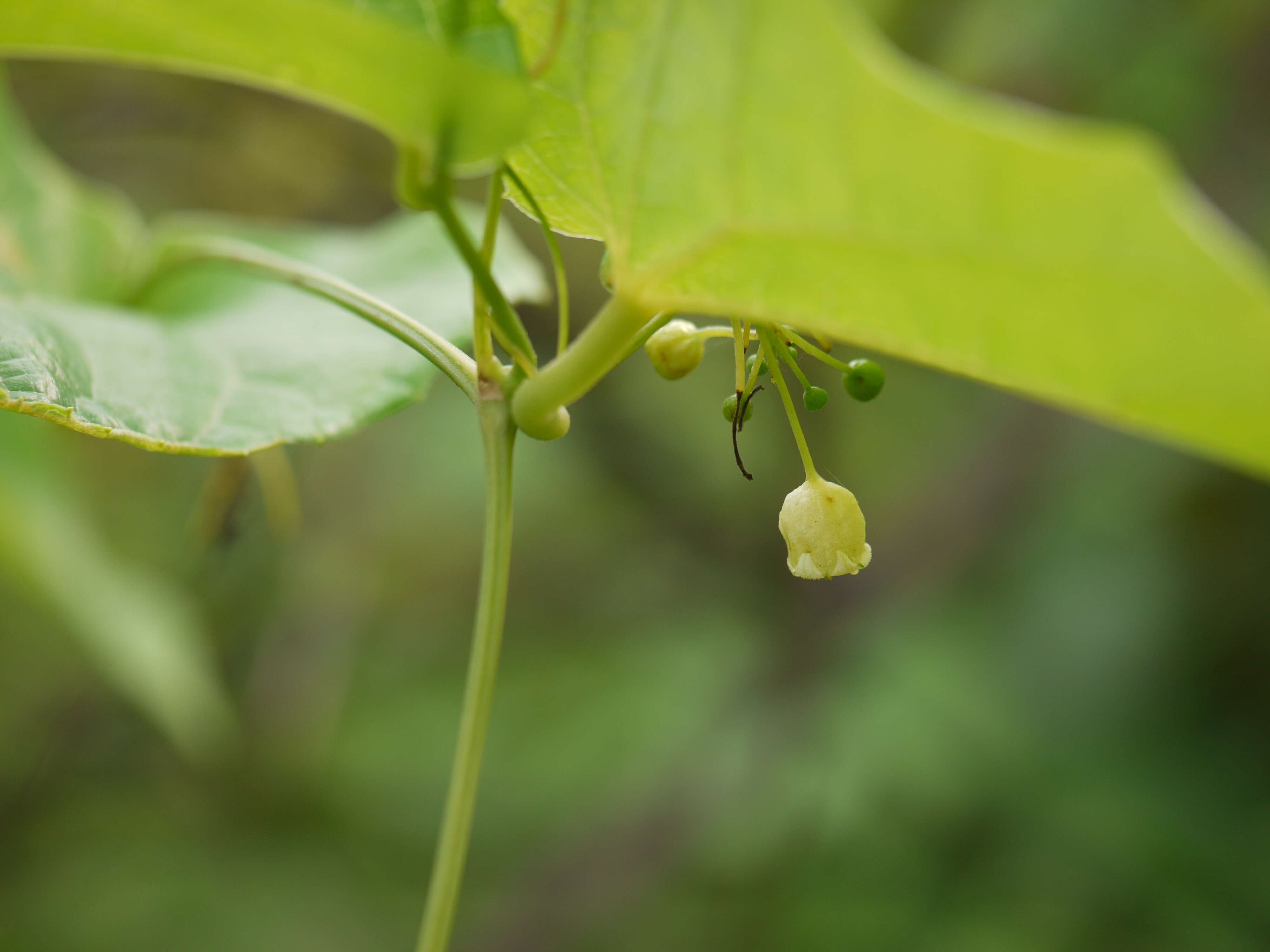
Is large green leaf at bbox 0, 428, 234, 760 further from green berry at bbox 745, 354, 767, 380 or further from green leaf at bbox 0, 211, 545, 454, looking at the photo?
green berry at bbox 745, 354, 767, 380

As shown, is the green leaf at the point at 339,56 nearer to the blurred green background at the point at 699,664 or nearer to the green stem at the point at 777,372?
the green stem at the point at 777,372

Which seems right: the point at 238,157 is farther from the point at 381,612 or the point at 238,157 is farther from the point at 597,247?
the point at 381,612

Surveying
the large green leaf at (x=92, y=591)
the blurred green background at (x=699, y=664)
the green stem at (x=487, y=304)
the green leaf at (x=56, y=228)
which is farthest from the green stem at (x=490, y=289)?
the blurred green background at (x=699, y=664)

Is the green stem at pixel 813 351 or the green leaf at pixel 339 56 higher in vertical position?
the green leaf at pixel 339 56

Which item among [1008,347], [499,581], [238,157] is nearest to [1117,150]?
[1008,347]

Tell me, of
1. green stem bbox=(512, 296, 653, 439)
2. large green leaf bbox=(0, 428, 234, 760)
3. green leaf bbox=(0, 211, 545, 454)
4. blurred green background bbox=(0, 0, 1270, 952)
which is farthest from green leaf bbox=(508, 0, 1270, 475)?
blurred green background bbox=(0, 0, 1270, 952)

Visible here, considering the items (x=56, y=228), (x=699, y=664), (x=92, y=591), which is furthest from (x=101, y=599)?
(x=699, y=664)
